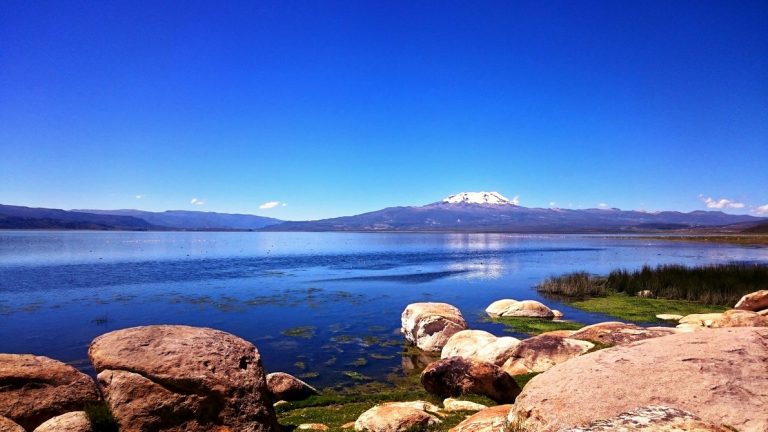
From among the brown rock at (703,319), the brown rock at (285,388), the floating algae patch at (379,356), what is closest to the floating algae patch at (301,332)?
the floating algae patch at (379,356)

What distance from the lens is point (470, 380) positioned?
50.1 ft

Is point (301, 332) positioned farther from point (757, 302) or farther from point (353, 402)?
point (757, 302)

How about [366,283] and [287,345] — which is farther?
[366,283]

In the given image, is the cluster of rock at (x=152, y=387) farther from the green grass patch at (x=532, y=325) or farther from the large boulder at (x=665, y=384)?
the green grass patch at (x=532, y=325)

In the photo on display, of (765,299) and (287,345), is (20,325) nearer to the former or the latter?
(287,345)

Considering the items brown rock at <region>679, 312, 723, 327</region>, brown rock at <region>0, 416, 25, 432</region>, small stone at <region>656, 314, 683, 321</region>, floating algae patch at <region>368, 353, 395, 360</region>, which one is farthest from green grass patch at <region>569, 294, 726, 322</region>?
brown rock at <region>0, 416, 25, 432</region>

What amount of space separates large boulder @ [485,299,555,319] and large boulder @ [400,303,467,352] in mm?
7831

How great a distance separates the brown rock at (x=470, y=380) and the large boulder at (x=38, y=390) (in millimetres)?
10752

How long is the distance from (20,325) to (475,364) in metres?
29.5

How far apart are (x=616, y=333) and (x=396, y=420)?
477 inches

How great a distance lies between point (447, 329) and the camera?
2469 cm

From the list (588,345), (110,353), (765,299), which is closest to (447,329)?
(588,345)

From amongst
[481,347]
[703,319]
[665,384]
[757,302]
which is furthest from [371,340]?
[757,302]

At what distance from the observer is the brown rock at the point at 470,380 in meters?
15.0
